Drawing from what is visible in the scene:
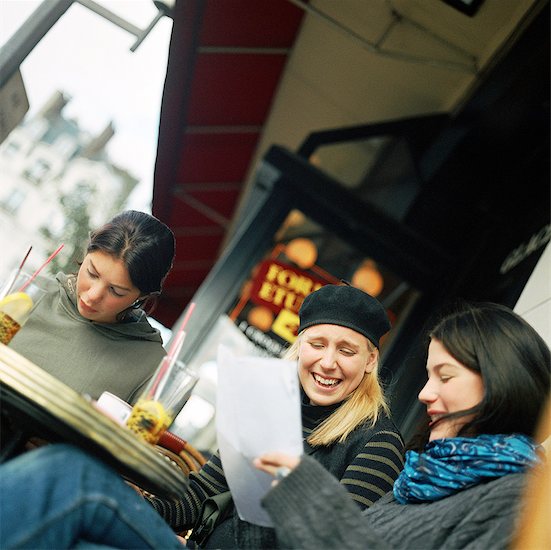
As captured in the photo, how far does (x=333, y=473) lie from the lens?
62.8 inches

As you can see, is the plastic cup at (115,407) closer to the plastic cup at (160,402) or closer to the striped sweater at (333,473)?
the plastic cup at (160,402)

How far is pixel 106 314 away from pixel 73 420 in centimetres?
98

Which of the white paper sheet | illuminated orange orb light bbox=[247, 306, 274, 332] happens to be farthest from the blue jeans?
illuminated orange orb light bbox=[247, 306, 274, 332]

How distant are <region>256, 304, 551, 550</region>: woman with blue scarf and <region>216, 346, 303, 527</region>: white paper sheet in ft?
0.12

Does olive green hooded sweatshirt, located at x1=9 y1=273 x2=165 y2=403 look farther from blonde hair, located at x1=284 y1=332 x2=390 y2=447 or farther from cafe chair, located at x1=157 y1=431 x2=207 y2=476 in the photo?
blonde hair, located at x1=284 y1=332 x2=390 y2=447

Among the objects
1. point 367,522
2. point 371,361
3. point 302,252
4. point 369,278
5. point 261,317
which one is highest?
point 369,278

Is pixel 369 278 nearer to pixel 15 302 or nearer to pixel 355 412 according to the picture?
pixel 355 412

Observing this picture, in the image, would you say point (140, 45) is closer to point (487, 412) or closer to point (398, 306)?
point (487, 412)

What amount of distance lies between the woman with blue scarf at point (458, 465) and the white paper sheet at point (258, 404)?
0.04 metres

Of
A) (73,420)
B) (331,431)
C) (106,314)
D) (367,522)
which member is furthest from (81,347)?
(367,522)

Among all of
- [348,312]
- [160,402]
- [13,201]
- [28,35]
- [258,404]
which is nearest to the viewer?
[258,404]

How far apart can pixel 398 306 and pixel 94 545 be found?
12.9ft

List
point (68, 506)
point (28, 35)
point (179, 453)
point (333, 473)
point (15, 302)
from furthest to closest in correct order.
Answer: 1. point (28, 35)
2. point (179, 453)
3. point (333, 473)
4. point (15, 302)
5. point (68, 506)

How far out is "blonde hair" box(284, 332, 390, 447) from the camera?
1.64 metres
